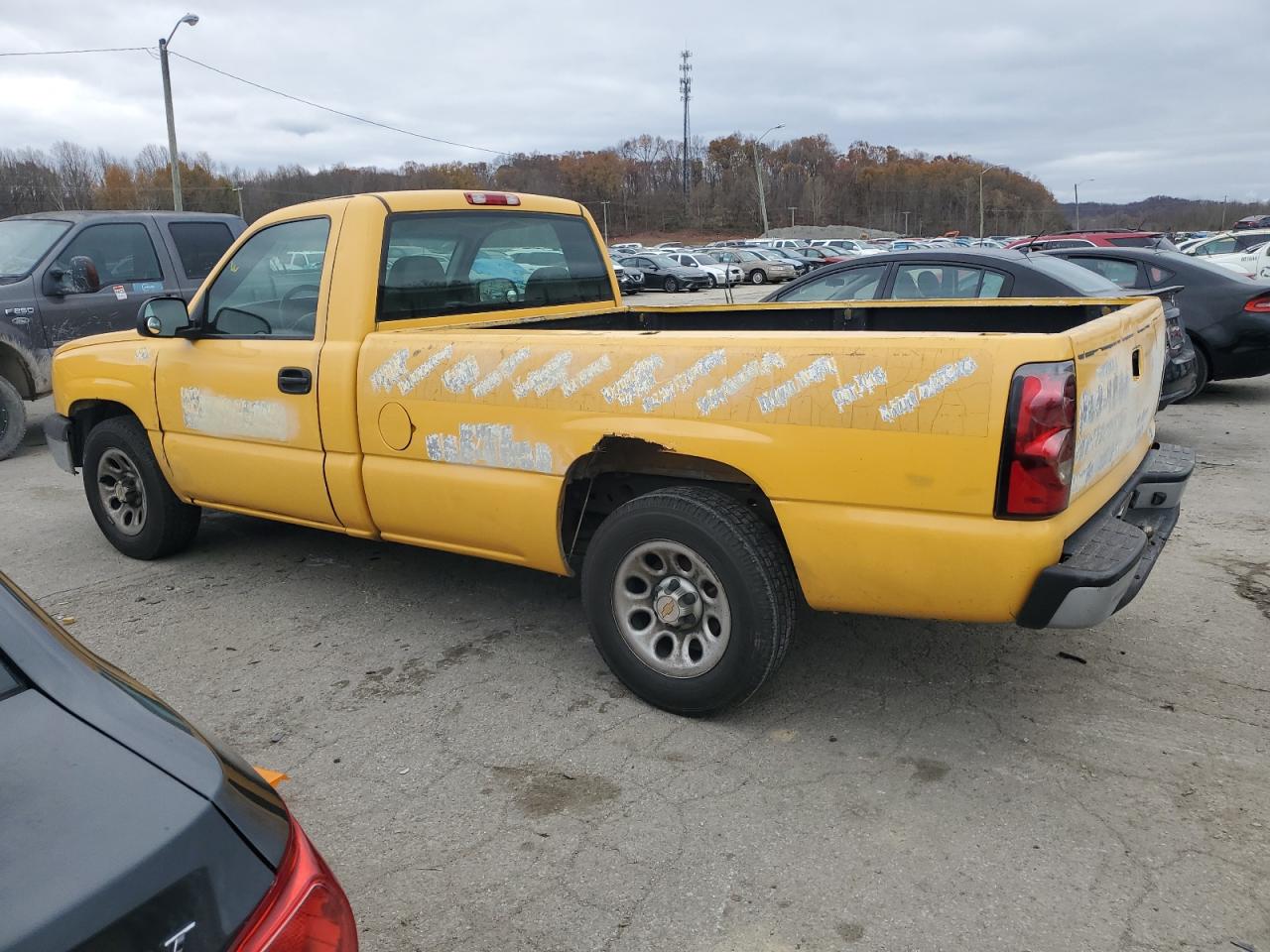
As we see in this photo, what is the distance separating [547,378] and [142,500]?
308cm

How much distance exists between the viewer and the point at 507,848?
288cm

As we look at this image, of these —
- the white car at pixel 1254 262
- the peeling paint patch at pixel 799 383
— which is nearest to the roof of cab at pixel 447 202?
the peeling paint patch at pixel 799 383

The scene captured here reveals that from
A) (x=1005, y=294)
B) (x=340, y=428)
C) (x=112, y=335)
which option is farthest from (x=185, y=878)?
(x=1005, y=294)

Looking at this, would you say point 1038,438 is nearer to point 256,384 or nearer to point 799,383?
point 799,383

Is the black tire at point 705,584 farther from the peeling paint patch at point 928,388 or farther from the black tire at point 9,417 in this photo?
the black tire at point 9,417

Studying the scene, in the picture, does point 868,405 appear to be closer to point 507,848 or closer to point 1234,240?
point 507,848

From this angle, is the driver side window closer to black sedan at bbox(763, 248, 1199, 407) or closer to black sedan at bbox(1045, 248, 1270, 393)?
black sedan at bbox(763, 248, 1199, 407)

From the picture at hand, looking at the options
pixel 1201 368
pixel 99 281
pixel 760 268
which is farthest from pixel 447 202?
pixel 760 268

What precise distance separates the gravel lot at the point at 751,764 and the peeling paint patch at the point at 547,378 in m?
1.18

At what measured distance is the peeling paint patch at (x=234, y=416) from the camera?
4.47m

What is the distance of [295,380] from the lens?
4.35m

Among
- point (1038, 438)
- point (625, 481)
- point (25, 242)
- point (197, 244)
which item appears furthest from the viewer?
point (197, 244)

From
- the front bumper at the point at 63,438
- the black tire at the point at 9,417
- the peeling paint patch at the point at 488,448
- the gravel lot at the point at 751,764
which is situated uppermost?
the peeling paint patch at the point at 488,448

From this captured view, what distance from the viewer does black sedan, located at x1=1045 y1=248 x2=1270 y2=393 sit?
360 inches
